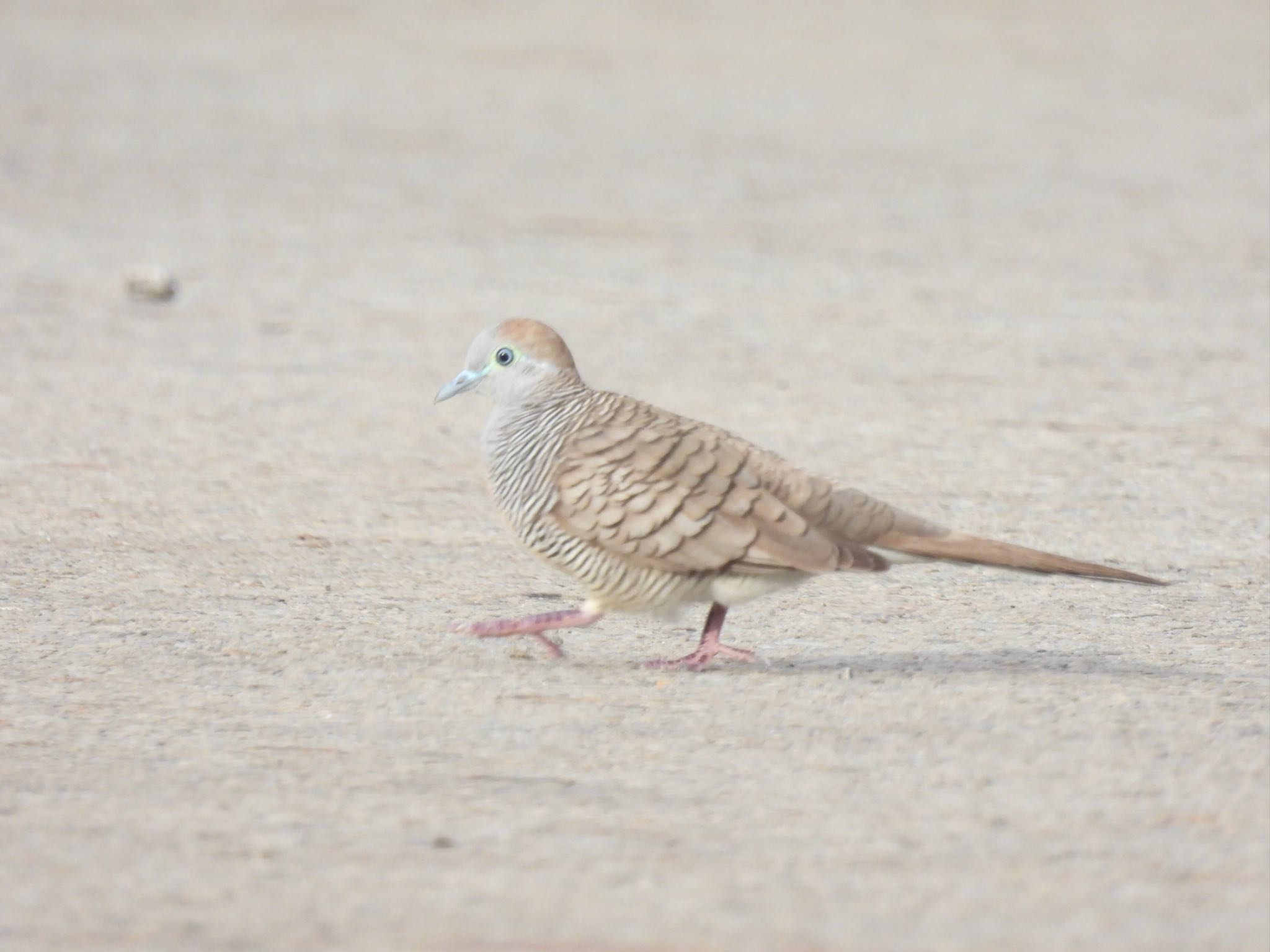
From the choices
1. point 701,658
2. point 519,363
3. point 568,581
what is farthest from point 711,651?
point 568,581

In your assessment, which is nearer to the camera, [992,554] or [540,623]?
[992,554]

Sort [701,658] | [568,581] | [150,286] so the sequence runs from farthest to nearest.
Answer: [150,286] < [568,581] < [701,658]

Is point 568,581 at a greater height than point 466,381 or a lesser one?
lesser

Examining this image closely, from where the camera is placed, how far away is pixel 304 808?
158 inches

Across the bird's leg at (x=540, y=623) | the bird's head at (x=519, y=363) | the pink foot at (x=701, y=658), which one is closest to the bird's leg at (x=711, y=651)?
the pink foot at (x=701, y=658)

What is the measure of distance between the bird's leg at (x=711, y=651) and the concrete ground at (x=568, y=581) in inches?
3.1

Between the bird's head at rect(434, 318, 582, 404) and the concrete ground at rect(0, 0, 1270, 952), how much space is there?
0.71 meters

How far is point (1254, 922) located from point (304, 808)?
1885 mm

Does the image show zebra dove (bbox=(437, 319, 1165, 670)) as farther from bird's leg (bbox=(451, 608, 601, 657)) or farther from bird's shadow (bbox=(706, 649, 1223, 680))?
bird's shadow (bbox=(706, 649, 1223, 680))

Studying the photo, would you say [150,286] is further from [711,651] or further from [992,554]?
[992,554]

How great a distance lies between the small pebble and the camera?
10.7 metres

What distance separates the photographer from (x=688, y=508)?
4.87m

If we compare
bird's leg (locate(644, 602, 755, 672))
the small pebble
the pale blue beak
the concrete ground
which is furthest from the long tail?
the small pebble

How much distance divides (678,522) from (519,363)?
759 mm
